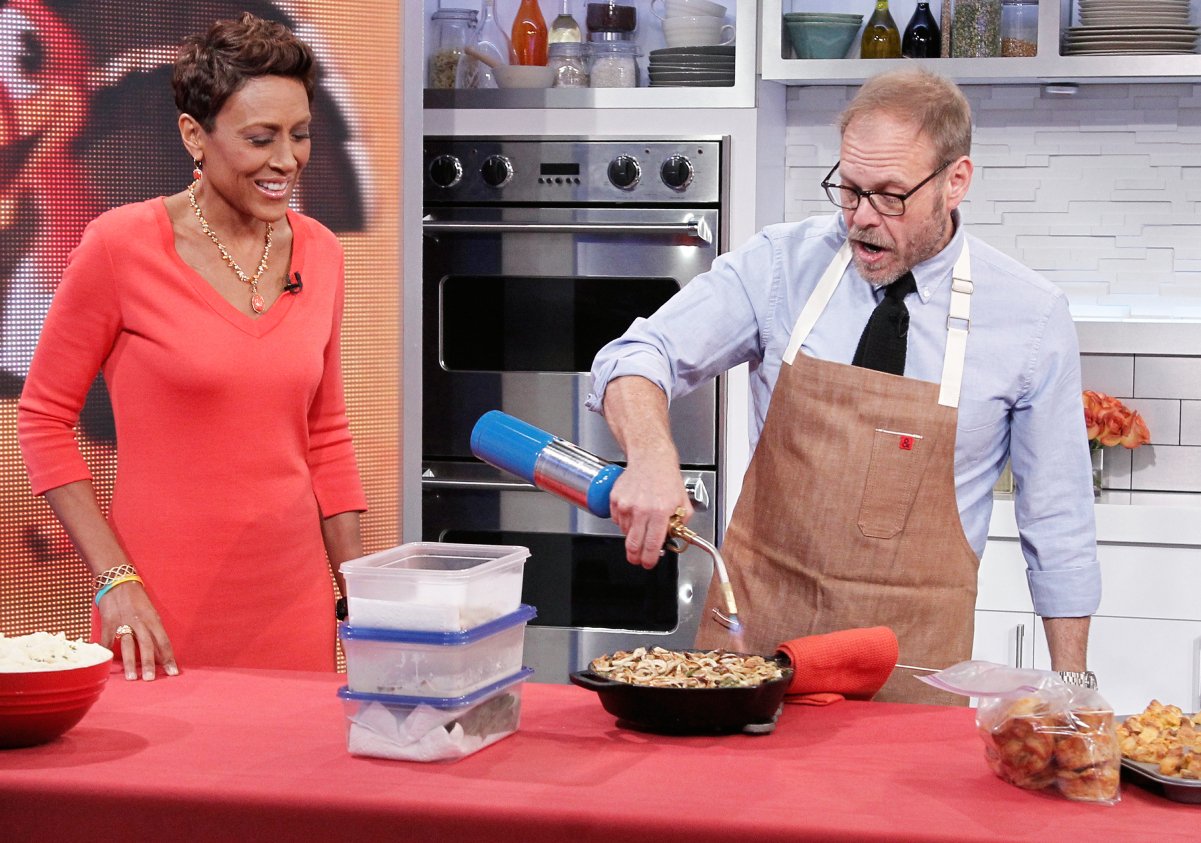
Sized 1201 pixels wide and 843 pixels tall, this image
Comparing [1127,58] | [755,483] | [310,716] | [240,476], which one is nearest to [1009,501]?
[1127,58]

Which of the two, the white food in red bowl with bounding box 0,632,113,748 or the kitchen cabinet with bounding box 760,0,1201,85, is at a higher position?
the kitchen cabinet with bounding box 760,0,1201,85

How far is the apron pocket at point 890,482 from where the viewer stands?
2.07 metres

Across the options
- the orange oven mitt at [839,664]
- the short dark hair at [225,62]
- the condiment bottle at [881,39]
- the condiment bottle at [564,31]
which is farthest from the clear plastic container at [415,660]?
the condiment bottle at [881,39]

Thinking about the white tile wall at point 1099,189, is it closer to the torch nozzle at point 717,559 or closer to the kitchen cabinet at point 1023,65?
the kitchen cabinet at point 1023,65

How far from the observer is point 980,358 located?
Answer: 2082 millimetres

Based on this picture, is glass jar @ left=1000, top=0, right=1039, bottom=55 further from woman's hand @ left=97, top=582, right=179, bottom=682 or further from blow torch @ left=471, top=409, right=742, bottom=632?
woman's hand @ left=97, top=582, right=179, bottom=682

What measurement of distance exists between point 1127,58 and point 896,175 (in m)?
1.96

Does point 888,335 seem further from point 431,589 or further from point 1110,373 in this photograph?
point 1110,373

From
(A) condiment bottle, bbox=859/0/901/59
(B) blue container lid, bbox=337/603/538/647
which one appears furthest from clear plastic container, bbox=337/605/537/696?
(A) condiment bottle, bbox=859/0/901/59

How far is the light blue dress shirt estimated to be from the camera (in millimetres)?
→ 2070

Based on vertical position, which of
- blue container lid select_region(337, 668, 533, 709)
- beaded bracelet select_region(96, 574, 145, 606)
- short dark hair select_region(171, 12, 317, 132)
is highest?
short dark hair select_region(171, 12, 317, 132)

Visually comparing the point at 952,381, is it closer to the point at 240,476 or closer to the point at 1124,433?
the point at 240,476

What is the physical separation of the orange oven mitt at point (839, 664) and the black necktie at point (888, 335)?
48 centimetres

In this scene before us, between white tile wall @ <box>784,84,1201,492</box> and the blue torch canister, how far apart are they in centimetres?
271
